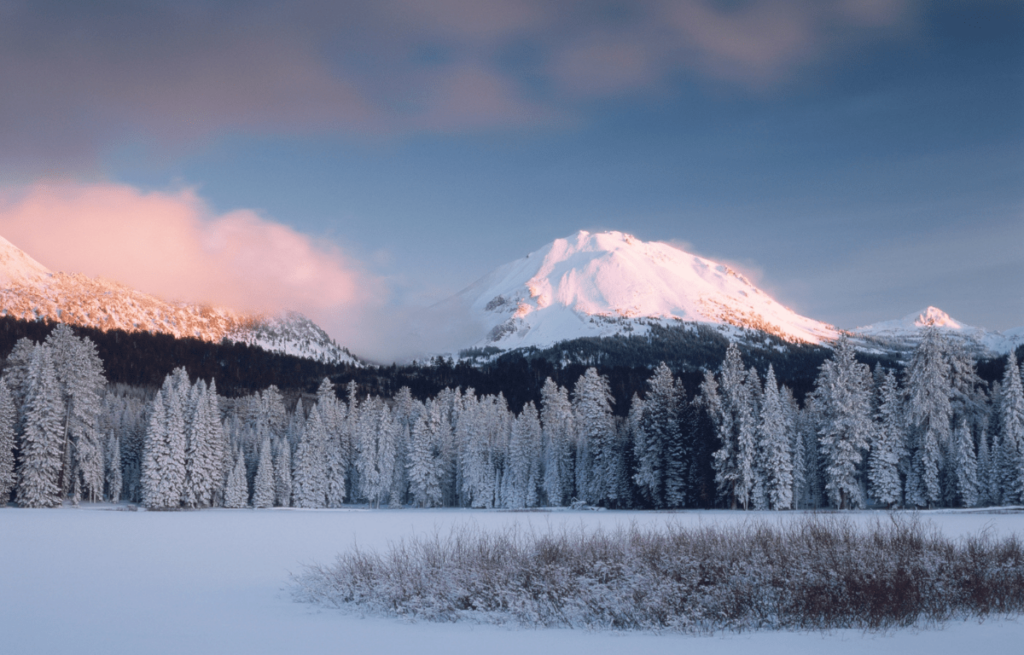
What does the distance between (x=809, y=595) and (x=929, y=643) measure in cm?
289

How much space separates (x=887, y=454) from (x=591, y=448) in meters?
29.7

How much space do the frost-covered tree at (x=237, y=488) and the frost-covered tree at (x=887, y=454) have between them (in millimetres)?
67910

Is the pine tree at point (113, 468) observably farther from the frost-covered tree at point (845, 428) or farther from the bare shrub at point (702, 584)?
the frost-covered tree at point (845, 428)

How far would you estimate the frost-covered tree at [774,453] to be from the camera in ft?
193

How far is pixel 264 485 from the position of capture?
8600 cm

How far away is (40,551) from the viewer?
2931 cm

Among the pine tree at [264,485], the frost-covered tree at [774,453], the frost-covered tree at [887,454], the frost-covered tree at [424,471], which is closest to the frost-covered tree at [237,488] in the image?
the pine tree at [264,485]

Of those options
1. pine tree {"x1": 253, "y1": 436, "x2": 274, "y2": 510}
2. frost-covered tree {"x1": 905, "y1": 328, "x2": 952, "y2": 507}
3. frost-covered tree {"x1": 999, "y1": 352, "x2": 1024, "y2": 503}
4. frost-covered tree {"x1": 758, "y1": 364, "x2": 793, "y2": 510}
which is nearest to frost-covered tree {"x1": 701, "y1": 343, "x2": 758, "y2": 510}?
frost-covered tree {"x1": 758, "y1": 364, "x2": 793, "y2": 510}

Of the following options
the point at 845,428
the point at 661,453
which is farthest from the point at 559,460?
the point at 845,428

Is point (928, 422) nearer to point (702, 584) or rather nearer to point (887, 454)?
point (887, 454)

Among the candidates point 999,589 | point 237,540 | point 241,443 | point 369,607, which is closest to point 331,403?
point 241,443

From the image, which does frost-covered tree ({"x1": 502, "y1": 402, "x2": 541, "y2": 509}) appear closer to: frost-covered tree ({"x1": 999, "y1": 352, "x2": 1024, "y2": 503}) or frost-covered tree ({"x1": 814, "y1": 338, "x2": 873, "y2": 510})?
frost-covered tree ({"x1": 814, "y1": 338, "x2": 873, "y2": 510})

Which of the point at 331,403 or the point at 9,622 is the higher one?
the point at 331,403

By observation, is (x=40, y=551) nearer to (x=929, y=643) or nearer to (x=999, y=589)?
(x=929, y=643)
